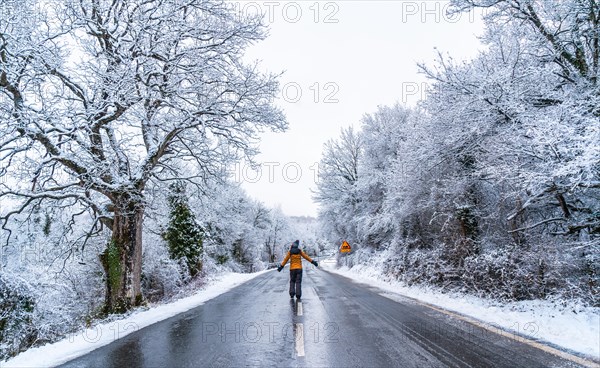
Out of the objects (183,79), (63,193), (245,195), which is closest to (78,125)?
(63,193)

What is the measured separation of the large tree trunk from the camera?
9.59m

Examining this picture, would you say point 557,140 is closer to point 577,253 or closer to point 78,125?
point 577,253

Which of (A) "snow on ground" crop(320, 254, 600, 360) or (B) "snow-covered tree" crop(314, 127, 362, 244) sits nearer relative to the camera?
(A) "snow on ground" crop(320, 254, 600, 360)

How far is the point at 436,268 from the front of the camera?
1238 cm

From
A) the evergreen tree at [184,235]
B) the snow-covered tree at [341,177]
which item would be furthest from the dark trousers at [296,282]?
the snow-covered tree at [341,177]

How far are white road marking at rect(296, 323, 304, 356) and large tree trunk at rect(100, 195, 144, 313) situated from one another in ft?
18.5

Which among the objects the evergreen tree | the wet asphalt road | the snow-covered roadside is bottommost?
the snow-covered roadside

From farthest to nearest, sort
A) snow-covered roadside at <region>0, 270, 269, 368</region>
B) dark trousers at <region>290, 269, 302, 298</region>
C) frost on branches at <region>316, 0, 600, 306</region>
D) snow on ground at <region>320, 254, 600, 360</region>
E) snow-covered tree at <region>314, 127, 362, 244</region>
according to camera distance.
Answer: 1. snow-covered tree at <region>314, 127, 362, 244</region>
2. dark trousers at <region>290, 269, 302, 298</region>
3. frost on branches at <region>316, 0, 600, 306</region>
4. snow on ground at <region>320, 254, 600, 360</region>
5. snow-covered roadside at <region>0, 270, 269, 368</region>

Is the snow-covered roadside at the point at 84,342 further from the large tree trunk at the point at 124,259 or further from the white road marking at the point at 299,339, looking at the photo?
the white road marking at the point at 299,339

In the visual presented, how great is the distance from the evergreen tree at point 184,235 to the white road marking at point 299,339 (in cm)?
1363

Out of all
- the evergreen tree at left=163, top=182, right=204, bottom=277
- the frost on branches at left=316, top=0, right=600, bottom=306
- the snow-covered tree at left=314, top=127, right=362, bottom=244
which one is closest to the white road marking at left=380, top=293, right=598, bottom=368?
the frost on branches at left=316, top=0, right=600, bottom=306

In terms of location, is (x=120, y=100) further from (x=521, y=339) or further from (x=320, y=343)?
(x=521, y=339)

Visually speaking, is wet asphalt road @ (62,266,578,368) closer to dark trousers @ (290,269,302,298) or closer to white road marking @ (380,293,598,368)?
white road marking @ (380,293,598,368)

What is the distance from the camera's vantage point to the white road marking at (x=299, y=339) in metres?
4.80
